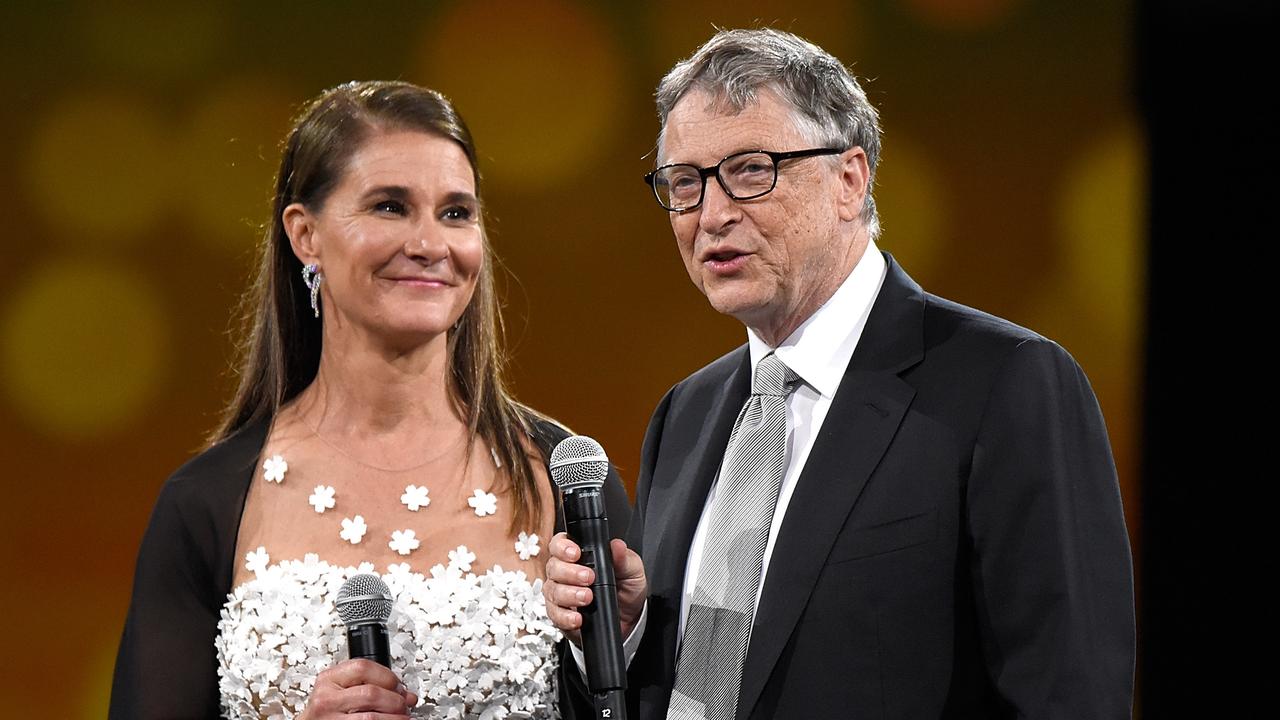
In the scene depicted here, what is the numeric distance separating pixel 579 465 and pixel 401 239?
27.1 inches

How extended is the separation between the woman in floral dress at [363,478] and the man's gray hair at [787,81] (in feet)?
2.07

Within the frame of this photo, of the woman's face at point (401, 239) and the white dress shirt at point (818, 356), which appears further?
the woman's face at point (401, 239)

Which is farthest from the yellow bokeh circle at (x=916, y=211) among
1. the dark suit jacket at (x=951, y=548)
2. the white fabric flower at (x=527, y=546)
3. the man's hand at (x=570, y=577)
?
the man's hand at (x=570, y=577)

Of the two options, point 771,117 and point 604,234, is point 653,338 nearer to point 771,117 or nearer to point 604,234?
point 604,234

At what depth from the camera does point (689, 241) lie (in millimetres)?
1871

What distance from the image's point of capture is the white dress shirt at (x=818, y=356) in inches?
71.2

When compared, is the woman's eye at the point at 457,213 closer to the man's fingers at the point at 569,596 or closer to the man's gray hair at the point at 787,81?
the man's gray hair at the point at 787,81

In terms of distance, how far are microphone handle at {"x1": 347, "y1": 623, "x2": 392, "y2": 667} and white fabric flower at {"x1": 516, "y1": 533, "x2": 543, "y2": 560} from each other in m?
0.44

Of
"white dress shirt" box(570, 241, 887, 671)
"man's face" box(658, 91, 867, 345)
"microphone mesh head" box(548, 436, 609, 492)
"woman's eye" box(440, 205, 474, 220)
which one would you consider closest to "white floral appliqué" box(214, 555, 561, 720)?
"white dress shirt" box(570, 241, 887, 671)

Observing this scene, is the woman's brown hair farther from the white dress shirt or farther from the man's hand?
the white dress shirt

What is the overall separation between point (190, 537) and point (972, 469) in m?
1.38

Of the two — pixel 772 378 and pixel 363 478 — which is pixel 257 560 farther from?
pixel 772 378

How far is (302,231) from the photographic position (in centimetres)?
237

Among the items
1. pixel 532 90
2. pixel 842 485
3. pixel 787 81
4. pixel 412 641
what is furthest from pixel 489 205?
pixel 842 485
